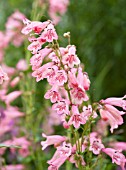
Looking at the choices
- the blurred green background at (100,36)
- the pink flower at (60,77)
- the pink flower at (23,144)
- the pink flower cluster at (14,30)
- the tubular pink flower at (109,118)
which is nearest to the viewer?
the pink flower at (60,77)

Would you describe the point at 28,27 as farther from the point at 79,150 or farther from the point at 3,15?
the point at 3,15

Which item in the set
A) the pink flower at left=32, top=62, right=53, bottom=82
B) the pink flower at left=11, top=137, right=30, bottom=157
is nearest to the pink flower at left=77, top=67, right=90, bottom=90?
the pink flower at left=32, top=62, right=53, bottom=82

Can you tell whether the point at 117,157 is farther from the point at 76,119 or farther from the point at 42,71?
the point at 42,71

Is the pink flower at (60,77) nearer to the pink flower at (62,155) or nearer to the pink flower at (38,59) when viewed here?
the pink flower at (38,59)

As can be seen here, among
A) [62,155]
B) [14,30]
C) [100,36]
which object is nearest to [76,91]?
[62,155]

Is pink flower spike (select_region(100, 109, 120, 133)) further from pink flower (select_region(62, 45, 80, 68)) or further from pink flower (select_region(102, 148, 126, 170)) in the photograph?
pink flower (select_region(62, 45, 80, 68))

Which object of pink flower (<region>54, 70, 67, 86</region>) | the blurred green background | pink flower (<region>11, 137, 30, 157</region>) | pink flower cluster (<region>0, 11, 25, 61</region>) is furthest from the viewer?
the blurred green background

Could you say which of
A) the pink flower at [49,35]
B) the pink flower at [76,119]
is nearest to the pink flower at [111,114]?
the pink flower at [76,119]

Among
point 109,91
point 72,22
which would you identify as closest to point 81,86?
point 109,91
